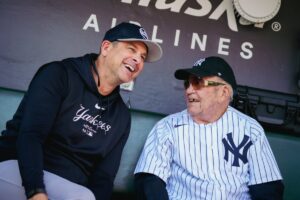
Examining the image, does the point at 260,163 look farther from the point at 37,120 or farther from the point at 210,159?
the point at 37,120

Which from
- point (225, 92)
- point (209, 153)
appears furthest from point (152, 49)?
point (209, 153)

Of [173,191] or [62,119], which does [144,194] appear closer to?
[173,191]

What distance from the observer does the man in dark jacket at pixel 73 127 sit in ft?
6.21

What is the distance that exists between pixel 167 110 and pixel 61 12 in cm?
107

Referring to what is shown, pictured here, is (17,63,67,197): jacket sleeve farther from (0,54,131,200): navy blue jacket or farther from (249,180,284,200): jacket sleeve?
(249,180,284,200): jacket sleeve

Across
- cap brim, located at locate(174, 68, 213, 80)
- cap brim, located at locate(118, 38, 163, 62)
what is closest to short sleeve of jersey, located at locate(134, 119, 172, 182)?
cap brim, located at locate(174, 68, 213, 80)

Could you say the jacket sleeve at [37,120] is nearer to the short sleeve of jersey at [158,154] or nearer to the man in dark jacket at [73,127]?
the man in dark jacket at [73,127]

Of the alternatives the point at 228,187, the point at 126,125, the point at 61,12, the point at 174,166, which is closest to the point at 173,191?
the point at 174,166

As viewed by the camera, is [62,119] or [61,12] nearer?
[62,119]

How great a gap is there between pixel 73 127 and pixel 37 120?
235mm

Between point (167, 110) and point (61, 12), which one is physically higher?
point (61, 12)

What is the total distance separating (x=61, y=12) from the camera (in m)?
3.13

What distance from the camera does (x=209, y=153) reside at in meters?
2.49

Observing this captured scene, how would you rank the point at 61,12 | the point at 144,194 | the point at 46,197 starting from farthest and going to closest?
1. the point at 61,12
2. the point at 144,194
3. the point at 46,197
